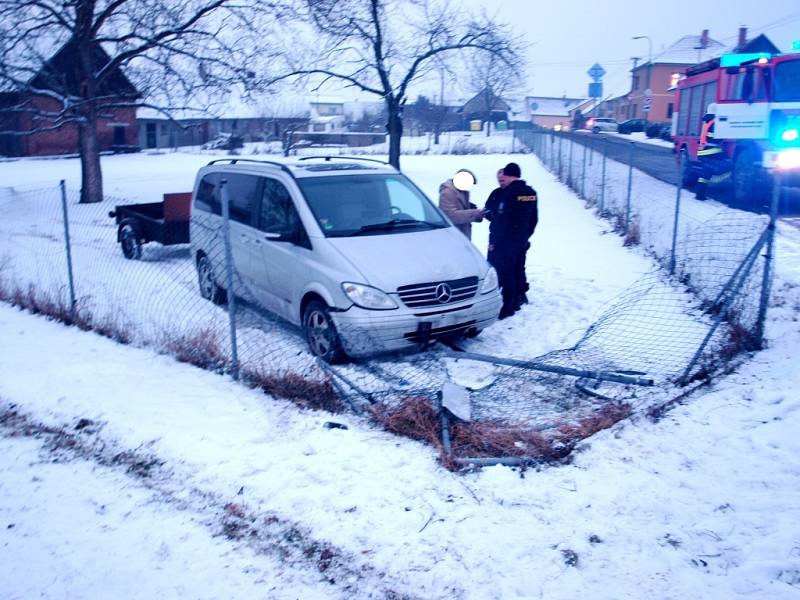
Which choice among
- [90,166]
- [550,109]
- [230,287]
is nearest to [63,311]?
[230,287]

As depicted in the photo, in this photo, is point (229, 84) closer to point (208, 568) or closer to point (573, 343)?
point (573, 343)

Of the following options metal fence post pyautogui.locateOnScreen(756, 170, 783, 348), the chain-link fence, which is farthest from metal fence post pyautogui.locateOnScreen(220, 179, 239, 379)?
metal fence post pyautogui.locateOnScreen(756, 170, 783, 348)

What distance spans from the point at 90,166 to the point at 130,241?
34.0 ft

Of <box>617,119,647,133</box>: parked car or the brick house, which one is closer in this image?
the brick house

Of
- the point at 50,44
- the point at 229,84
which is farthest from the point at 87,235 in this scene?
the point at 50,44

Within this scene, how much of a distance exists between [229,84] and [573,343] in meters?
15.6

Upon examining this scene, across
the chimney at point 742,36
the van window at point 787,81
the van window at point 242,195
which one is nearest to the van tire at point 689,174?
the van window at point 787,81

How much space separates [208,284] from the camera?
9.30 meters

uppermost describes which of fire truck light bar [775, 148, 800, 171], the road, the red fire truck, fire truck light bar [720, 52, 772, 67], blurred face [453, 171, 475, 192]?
fire truck light bar [720, 52, 772, 67]

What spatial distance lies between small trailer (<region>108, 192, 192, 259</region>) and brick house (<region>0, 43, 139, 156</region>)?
28.0 feet

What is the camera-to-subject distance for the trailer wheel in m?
12.9

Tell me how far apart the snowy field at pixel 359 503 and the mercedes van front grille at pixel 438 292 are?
1.50m

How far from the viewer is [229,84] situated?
66.0 ft

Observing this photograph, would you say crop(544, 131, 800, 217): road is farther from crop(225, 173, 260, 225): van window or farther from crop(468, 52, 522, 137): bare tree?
crop(225, 173, 260, 225): van window
